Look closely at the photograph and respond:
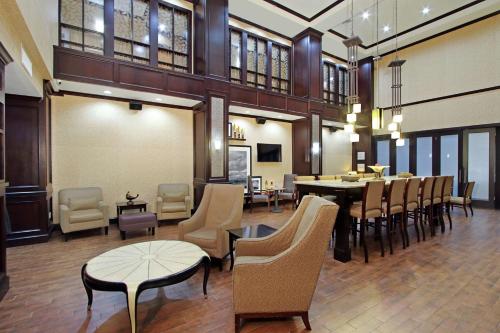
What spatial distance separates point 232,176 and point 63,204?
3.89m

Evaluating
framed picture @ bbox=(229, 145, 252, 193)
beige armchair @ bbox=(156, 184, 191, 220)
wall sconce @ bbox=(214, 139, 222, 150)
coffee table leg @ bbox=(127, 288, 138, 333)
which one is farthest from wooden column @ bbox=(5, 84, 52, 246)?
framed picture @ bbox=(229, 145, 252, 193)

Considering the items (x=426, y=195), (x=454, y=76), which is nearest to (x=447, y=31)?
(x=454, y=76)

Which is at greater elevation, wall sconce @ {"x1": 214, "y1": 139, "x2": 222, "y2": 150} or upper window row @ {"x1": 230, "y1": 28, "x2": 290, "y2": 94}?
upper window row @ {"x1": 230, "y1": 28, "x2": 290, "y2": 94}

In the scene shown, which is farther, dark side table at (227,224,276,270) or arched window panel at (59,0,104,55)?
arched window panel at (59,0,104,55)

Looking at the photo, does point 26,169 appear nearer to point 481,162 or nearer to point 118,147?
point 118,147

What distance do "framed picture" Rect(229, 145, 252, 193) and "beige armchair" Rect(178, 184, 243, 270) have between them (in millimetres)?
3319

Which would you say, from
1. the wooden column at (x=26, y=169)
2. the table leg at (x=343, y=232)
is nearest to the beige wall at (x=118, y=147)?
the wooden column at (x=26, y=169)

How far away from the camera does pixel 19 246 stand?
389 centimetres

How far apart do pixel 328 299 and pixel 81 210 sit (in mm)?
4557

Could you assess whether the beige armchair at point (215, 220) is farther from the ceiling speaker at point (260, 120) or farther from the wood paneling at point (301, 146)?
the wood paneling at point (301, 146)

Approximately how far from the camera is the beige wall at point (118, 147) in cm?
491

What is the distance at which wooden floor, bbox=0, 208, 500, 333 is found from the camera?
6.43 feet

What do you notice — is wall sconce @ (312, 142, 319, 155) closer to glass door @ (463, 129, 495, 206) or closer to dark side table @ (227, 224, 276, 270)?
glass door @ (463, 129, 495, 206)

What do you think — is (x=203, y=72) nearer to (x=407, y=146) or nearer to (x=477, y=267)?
(x=477, y=267)
